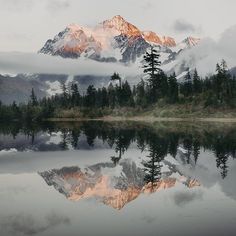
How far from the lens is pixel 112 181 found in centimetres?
3309

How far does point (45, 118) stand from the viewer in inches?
7298

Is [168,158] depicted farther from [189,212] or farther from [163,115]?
[163,115]

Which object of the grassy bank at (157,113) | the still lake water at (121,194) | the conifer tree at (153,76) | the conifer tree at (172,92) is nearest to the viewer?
the still lake water at (121,194)

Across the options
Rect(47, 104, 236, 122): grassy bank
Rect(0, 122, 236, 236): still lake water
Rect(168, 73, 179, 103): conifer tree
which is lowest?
Rect(0, 122, 236, 236): still lake water

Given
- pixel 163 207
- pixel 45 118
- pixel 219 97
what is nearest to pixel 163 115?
pixel 219 97

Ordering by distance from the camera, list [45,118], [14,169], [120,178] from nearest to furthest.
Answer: [120,178], [14,169], [45,118]

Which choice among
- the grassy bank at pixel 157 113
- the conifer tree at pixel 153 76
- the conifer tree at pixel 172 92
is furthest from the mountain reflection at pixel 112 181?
the conifer tree at pixel 153 76

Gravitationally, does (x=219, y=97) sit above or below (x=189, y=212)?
above

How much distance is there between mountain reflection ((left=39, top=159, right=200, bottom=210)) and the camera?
1093 inches

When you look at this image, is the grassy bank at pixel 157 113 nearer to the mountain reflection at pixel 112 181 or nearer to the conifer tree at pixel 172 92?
the conifer tree at pixel 172 92

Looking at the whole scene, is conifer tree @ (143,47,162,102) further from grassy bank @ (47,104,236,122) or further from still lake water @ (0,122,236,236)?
still lake water @ (0,122,236,236)

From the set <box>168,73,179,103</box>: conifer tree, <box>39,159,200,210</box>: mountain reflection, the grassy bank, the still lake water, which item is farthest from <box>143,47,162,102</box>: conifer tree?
<box>39,159,200,210</box>: mountain reflection

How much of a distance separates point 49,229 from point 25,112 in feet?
578

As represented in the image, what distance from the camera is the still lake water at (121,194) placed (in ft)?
67.9
